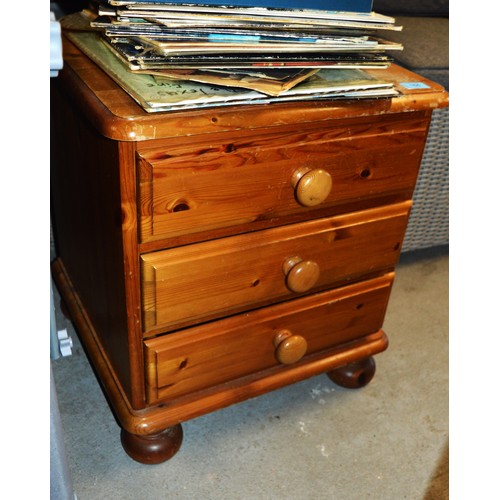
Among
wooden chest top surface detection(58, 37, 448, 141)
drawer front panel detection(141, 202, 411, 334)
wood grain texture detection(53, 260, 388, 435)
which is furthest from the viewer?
wood grain texture detection(53, 260, 388, 435)

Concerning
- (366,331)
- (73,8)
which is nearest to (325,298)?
(366,331)

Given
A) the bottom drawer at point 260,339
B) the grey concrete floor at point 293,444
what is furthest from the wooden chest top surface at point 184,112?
the grey concrete floor at point 293,444

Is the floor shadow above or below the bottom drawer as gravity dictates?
below

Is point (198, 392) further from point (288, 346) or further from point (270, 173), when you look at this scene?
point (270, 173)

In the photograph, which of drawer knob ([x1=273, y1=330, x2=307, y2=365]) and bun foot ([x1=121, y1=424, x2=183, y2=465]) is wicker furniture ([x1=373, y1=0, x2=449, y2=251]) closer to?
drawer knob ([x1=273, y1=330, x2=307, y2=365])

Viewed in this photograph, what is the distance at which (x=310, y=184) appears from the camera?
0.72 metres

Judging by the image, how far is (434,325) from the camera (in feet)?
4.13

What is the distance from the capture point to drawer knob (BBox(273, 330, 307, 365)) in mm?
854

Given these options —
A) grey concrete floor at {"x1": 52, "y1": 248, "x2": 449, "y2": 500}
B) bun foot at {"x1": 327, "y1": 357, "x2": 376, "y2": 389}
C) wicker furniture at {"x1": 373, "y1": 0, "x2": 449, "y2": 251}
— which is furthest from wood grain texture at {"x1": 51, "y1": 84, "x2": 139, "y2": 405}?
wicker furniture at {"x1": 373, "y1": 0, "x2": 449, "y2": 251}

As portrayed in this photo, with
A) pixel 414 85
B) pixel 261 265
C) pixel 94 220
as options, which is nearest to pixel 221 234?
pixel 261 265

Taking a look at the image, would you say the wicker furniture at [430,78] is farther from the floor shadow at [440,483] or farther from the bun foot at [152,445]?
the bun foot at [152,445]

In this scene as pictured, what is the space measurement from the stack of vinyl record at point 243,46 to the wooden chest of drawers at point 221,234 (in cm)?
3

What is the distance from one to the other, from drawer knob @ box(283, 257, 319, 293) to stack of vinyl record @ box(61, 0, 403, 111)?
0.77ft

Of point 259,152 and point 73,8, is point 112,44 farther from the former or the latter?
point 73,8
